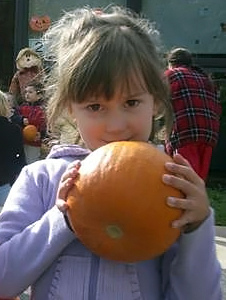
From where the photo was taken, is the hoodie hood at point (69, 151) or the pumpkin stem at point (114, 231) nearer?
the pumpkin stem at point (114, 231)

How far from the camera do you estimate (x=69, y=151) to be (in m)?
1.96

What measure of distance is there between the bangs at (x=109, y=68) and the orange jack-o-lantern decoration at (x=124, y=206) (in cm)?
→ 19

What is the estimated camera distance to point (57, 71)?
202cm

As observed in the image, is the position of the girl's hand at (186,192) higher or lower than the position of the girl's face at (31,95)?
higher

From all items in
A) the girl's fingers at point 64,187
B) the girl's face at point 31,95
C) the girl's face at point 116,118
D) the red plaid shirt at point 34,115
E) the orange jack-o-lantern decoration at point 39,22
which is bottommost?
the red plaid shirt at point 34,115

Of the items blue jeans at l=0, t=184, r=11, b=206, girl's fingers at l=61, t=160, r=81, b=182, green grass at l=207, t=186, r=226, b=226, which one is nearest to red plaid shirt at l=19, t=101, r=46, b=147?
blue jeans at l=0, t=184, r=11, b=206

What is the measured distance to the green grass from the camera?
7148 mm

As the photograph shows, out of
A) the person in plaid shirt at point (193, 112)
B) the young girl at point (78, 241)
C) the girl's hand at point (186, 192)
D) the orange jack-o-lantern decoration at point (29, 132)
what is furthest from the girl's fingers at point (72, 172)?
the orange jack-o-lantern decoration at point (29, 132)

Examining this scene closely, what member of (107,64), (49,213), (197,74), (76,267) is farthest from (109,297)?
(197,74)

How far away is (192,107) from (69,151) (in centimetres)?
418

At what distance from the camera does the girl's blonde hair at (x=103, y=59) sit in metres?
1.81

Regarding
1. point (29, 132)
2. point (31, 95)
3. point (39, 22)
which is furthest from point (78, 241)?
point (39, 22)

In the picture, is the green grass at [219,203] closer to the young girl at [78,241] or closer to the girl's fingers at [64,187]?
the young girl at [78,241]

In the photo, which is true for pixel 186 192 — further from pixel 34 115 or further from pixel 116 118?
pixel 34 115
